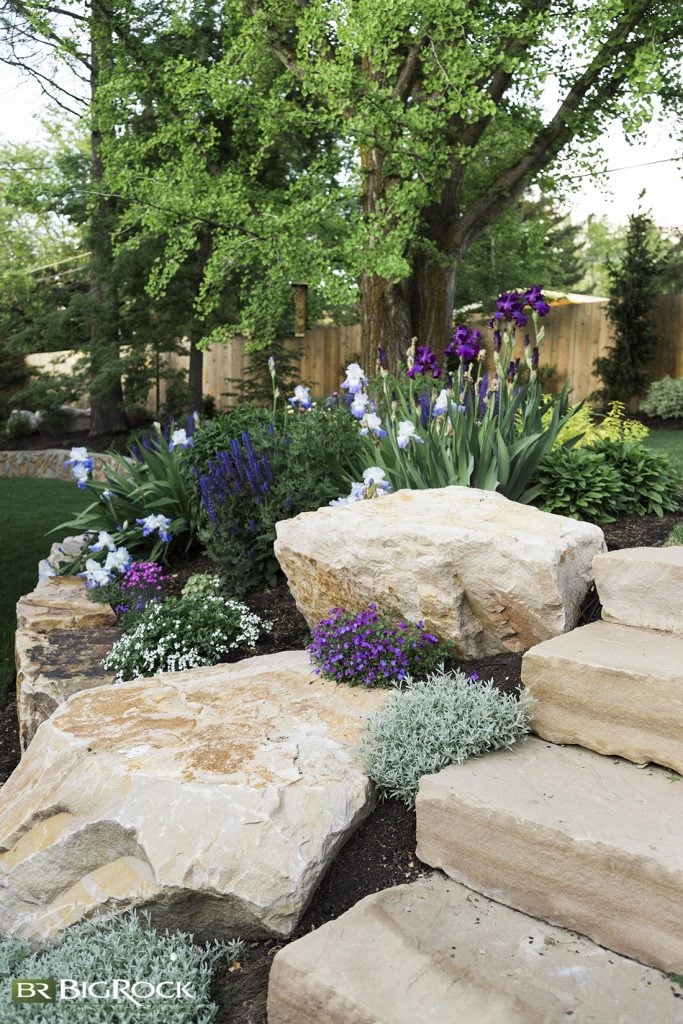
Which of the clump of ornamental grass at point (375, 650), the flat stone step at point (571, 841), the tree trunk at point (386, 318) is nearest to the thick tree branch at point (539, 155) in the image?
the tree trunk at point (386, 318)

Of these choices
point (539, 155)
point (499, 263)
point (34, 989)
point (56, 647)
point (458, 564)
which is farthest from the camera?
point (499, 263)

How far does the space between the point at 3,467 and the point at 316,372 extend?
20.5 ft

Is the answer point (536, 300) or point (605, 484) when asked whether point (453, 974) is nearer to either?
point (605, 484)

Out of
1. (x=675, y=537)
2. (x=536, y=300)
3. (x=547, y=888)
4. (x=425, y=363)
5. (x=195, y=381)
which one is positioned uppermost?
(x=536, y=300)

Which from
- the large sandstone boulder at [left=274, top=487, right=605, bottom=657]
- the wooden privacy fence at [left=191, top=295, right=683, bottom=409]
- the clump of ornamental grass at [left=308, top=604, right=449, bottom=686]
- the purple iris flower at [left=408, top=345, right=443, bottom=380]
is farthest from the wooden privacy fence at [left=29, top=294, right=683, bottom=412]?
the clump of ornamental grass at [left=308, top=604, right=449, bottom=686]

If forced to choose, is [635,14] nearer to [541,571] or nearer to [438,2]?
[438,2]

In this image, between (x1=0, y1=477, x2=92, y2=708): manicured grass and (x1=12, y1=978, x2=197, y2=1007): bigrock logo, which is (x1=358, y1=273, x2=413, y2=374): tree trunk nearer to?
(x1=0, y1=477, x2=92, y2=708): manicured grass

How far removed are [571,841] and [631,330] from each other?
12.3 metres

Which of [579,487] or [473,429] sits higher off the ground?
[473,429]

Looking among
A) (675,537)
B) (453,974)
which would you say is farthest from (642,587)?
(453,974)

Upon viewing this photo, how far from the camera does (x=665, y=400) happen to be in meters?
12.3

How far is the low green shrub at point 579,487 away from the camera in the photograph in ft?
15.1

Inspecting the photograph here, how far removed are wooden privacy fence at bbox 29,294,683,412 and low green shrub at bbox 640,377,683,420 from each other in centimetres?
107

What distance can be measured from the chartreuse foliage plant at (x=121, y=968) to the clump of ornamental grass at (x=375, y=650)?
1.09m
